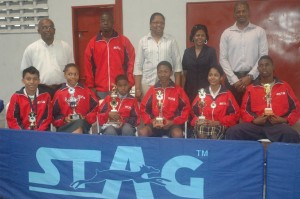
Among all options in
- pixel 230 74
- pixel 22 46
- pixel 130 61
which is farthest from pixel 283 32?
pixel 22 46

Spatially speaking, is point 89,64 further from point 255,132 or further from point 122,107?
point 255,132

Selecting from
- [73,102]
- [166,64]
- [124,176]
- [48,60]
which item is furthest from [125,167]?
[48,60]

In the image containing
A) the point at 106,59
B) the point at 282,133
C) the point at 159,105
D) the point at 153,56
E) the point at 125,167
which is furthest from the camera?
the point at 106,59

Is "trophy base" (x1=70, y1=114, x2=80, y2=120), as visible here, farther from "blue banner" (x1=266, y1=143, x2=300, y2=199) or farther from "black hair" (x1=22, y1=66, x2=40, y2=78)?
"blue banner" (x1=266, y1=143, x2=300, y2=199)

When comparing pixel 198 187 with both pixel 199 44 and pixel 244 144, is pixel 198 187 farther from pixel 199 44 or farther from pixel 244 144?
pixel 199 44

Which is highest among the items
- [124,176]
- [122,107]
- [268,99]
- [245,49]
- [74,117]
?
[245,49]

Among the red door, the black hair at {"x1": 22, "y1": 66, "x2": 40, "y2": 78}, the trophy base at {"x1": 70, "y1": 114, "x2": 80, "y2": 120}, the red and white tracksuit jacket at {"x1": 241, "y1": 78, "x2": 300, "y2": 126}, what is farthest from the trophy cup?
the red door

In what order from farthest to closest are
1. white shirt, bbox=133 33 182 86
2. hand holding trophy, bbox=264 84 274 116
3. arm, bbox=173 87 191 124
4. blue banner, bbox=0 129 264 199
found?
1. white shirt, bbox=133 33 182 86
2. arm, bbox=173 87 191 124
3. hand holding trophy, bbox=264 84 274 116
4. blue banner, bbox=0 129 264 199

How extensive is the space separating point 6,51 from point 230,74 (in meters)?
5.34

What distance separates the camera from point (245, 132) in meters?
4.02

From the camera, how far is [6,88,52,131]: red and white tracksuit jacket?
4203mm

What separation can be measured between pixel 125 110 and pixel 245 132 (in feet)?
4.90

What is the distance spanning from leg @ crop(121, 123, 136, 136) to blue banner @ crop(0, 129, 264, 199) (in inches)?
43.1

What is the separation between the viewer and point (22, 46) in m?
7.52
